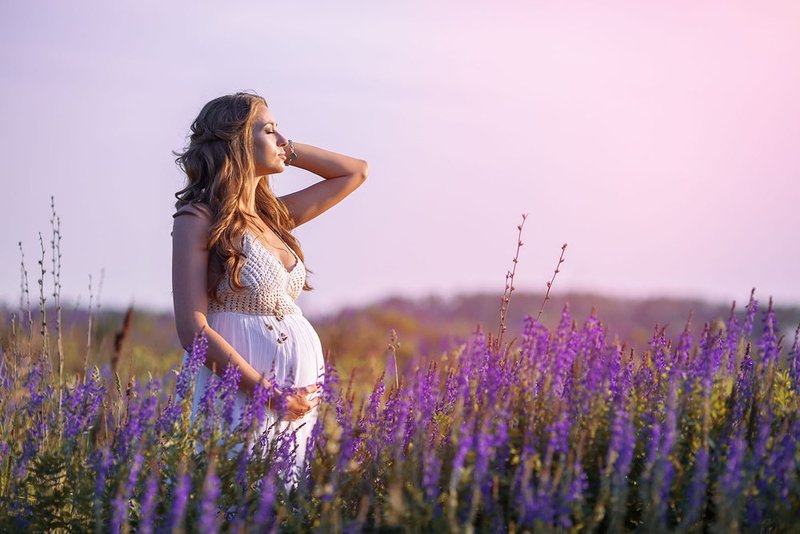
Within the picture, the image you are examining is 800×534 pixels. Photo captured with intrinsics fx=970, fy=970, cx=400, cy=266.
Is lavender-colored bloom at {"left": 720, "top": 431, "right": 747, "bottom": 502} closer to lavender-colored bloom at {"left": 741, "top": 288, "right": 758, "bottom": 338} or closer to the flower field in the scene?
the flower field

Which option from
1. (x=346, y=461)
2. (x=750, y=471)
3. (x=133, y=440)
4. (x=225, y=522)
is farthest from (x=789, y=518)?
(x=133, y=440)

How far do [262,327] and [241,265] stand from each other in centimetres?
29

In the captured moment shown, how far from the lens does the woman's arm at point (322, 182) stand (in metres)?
4.99

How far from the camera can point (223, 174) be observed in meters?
4.25

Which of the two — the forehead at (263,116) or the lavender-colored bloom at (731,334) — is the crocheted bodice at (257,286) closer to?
the forehead at (263,116)

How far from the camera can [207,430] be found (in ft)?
11.1

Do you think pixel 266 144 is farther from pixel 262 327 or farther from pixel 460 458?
pixel 460 458

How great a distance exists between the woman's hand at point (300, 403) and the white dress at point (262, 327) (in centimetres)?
12

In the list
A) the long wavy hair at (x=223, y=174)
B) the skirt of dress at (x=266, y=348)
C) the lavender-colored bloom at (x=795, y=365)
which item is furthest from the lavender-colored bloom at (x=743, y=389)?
the long wavy hair at (x=223, y=174)

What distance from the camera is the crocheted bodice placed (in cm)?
417

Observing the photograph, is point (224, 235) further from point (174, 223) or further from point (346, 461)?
point (346, 461)

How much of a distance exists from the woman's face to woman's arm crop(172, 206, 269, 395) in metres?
0.49

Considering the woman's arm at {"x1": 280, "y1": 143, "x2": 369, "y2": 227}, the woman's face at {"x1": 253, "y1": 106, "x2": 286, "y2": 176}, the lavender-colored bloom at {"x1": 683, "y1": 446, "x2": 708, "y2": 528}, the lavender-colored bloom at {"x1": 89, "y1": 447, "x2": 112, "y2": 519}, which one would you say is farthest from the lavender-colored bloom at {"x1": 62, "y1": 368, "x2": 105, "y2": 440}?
the lavender-colored bloom at {"x1": 683, "y1": 446, "x2": 708, "y2": 528}

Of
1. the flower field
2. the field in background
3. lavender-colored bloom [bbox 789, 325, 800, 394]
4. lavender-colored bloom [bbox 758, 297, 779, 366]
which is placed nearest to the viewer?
the flower field
